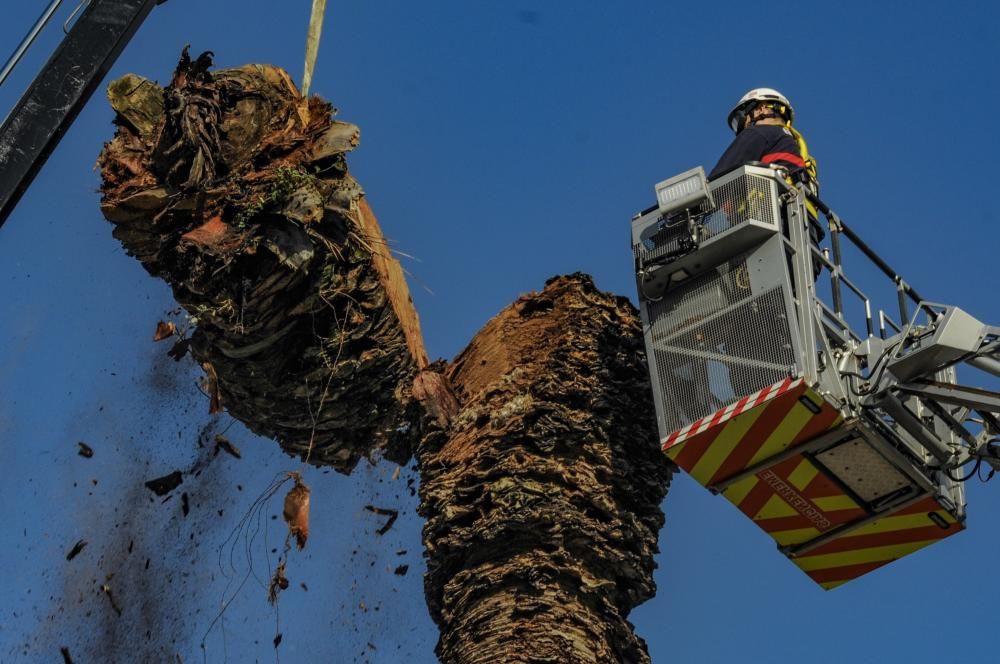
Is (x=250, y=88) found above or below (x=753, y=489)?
above

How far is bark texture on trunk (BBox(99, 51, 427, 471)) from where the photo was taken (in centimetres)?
1054

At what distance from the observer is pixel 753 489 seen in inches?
433

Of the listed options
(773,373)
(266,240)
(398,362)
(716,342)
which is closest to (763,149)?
(716,342)

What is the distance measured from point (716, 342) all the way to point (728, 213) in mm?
848

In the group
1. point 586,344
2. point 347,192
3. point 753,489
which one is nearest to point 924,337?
point 753,489

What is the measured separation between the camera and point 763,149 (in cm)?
1190

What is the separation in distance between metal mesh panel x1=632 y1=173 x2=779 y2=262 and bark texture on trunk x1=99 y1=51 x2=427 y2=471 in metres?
1.76

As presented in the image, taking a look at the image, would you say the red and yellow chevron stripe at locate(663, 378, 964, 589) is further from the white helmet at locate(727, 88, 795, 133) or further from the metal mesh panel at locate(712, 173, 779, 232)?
the white helmet at locate(727, 88, 795, 133)

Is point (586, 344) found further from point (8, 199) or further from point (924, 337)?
point (8, 199)

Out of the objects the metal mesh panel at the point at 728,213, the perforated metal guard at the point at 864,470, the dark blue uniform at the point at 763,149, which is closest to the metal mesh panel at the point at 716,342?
the metal mesh panel at the point at 728,213

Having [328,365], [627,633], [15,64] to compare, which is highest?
[15,64]

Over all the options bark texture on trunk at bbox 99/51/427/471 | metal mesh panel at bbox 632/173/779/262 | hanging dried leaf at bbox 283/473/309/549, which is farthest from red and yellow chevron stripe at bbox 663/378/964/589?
hanging dried leaf at bbox 283/473/309/549

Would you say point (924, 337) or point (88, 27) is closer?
point (924, 337)

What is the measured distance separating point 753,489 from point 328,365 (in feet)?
9.57
